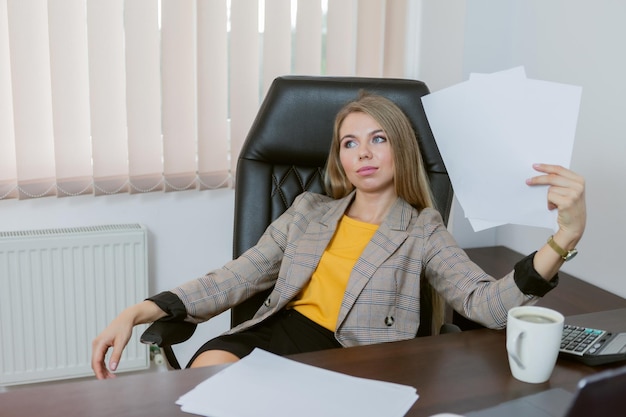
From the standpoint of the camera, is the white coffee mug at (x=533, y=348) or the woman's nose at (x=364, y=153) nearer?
the white coffee mug at (x=533, y=348)

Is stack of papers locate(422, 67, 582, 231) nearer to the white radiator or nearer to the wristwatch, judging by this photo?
the wristwatch

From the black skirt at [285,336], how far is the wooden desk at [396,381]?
43 cm

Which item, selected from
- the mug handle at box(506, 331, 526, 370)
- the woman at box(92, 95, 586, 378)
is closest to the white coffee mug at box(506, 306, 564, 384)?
the mug handle at box(506, 331, 526, 370)

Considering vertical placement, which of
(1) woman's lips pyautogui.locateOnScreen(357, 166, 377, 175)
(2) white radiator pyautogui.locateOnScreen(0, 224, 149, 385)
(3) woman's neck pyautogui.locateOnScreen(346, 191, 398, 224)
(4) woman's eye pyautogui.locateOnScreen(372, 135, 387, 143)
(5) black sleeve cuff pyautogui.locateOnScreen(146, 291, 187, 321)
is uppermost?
(4) woman's eye pyautogui.locateOnScreen(372, 135, 387, 143)

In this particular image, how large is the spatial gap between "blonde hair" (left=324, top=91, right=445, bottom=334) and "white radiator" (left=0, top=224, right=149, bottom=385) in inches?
35.5

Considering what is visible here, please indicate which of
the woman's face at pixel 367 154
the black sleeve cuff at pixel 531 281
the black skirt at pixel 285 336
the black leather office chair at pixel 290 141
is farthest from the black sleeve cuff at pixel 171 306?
the black sleeve cuff at pixel 531 281

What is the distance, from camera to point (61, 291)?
220 cm

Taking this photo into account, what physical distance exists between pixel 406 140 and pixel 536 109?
0.48 m

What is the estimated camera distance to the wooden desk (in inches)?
35.8

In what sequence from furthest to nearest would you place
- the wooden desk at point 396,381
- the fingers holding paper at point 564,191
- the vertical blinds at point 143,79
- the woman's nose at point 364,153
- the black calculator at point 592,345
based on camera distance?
the vertical blinds at point 143,79 → the woman's nose at point 364,153 → the fingers holding paper at point 564,191 → the black calculator at point 592,345 → the wooden desk at point 396,381

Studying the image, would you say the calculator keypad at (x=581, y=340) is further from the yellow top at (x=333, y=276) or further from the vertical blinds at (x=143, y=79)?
the vertical blinds at (x=143, y=79)

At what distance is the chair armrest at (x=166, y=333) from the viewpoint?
1261mm

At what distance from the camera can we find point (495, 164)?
1.23m

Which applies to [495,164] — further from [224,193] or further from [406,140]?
[224,193]
